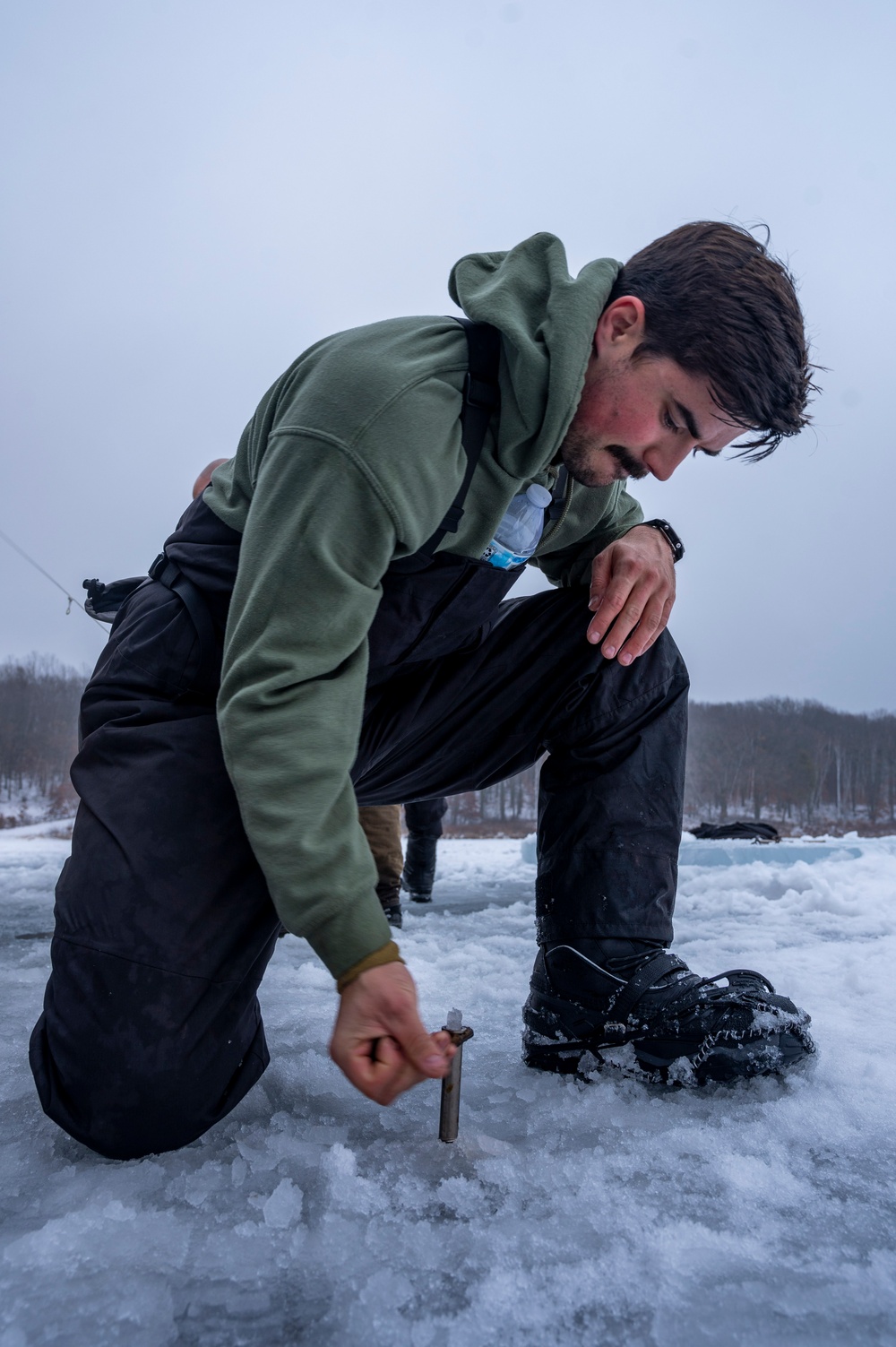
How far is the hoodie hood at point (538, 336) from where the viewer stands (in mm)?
1179

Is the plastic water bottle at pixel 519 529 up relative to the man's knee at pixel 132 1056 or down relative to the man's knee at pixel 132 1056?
up

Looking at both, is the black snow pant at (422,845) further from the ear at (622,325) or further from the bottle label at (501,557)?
the ear at (622,325)

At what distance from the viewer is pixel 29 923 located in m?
2.79

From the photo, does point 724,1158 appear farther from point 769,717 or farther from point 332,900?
point 769,717

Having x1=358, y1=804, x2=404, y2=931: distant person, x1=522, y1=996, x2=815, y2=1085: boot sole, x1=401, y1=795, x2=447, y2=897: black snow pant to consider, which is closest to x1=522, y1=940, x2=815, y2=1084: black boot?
x1=522, y1=996, x2=815, y2=1085: boot sole

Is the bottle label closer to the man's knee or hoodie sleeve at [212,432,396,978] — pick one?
hoodie sleeve at [212,432,396,978]

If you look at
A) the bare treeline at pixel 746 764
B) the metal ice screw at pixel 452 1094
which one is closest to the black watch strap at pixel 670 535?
the metal ice screw at pixel 452 1094

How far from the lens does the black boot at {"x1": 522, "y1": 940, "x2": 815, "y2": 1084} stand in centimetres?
122

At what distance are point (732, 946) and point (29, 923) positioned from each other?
2.26 metres

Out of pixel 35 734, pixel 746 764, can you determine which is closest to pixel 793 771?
pixel 746 764

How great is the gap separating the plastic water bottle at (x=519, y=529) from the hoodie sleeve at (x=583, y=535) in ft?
0.74

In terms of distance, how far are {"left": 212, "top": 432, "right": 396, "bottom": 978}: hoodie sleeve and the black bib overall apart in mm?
239

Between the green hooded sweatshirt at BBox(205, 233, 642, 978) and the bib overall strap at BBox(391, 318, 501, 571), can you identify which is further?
the bib overall strap at BBox(391, 318, 501, 571)

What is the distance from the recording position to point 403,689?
160 cm
